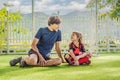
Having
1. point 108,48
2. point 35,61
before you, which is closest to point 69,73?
point 35,61

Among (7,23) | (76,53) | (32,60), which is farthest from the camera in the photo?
(7,23)

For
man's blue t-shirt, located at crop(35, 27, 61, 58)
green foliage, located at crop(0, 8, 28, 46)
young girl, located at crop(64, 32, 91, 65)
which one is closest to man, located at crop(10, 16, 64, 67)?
man's blue t-shirt, located at crop(35, 27, 61, 58)

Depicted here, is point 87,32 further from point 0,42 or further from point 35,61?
point 35,61

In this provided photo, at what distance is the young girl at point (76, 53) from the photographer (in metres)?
6.98

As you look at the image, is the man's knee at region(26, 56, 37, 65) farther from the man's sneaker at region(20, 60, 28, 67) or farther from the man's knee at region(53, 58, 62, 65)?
the man's knee at region(53, 58, 62, 65)

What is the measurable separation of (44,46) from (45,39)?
140 mm

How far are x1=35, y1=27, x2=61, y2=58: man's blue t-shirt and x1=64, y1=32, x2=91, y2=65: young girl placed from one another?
0.42 meters

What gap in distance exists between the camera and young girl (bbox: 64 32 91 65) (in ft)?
22.9

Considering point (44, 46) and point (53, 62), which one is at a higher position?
point (44, 46)

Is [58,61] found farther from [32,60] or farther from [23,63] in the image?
[23,63]

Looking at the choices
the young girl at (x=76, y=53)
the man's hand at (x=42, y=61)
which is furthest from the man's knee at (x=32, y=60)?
the young girl at (x=76, y=53)

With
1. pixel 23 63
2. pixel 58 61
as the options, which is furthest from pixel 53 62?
pixel 23 63

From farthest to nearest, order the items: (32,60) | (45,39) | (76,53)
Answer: (76,53) < (45,39) < (32,60)

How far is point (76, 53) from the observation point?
7113 millimetres
